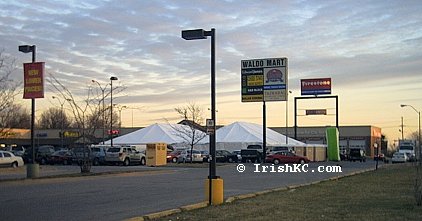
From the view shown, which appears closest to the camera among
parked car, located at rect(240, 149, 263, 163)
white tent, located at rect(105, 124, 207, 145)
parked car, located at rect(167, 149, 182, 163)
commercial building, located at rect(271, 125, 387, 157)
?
parked car, located at rect(167, 149, 182, 163)

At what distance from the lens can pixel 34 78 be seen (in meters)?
27.8

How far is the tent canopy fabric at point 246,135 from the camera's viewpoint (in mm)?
71750

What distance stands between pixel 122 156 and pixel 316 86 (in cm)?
3000

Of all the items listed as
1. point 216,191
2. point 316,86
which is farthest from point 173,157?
point 216,191

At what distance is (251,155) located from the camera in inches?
2453

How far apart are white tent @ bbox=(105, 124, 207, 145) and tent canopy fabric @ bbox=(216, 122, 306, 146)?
352 centimetres

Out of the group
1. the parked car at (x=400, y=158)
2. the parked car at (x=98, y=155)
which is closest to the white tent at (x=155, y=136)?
the parked car at (x=98, y=155)

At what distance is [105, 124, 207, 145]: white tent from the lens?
70.4 metres

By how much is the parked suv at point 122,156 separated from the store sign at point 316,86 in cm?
2707

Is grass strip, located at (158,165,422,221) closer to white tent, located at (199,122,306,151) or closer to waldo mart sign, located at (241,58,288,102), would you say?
waldo mart sign, located at (241,58,288,102)

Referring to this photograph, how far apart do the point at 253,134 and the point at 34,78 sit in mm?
47436

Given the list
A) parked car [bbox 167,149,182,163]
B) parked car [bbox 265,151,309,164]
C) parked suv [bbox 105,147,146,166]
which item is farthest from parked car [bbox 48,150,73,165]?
parked car [bbox 265,151,309,164]

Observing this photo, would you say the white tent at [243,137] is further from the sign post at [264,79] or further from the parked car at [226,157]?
the sign post at [264,79]

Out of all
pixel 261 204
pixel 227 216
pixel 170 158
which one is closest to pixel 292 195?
pixel 261 204
